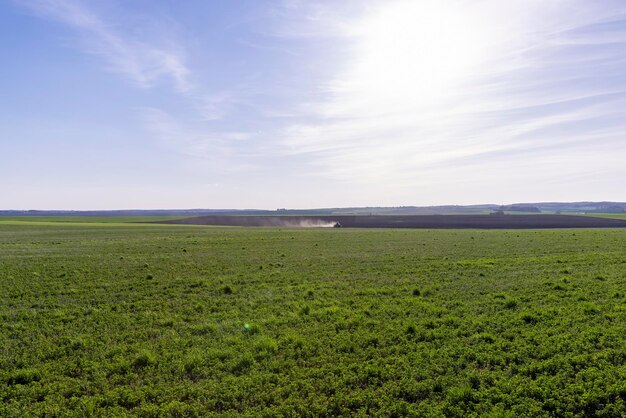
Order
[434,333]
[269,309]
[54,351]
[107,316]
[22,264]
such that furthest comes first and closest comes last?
[22,264], [269,309], [107,316], [434,333], [54,351]

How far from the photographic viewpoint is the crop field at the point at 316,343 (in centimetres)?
788

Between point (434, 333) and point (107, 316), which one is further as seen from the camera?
point (107, 316)

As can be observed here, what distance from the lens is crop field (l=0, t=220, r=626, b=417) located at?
7.88 metres

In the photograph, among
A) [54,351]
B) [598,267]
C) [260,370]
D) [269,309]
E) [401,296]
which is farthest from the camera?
[598,267]

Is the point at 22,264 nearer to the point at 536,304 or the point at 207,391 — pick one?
the point at 207,391

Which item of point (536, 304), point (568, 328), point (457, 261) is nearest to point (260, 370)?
point (568, 328)

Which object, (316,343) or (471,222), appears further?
(471,222)

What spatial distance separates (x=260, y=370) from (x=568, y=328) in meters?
9.34

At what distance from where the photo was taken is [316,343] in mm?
10922

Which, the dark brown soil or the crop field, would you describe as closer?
the crop field

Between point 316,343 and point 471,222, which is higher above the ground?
point 471,222

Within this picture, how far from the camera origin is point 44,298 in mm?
16188

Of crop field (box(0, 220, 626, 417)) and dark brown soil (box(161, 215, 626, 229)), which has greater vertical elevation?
dark brown soil (box(161, 215, 626, 229))

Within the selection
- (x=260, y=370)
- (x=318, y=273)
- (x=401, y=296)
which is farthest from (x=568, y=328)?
(x=318, y=273)
